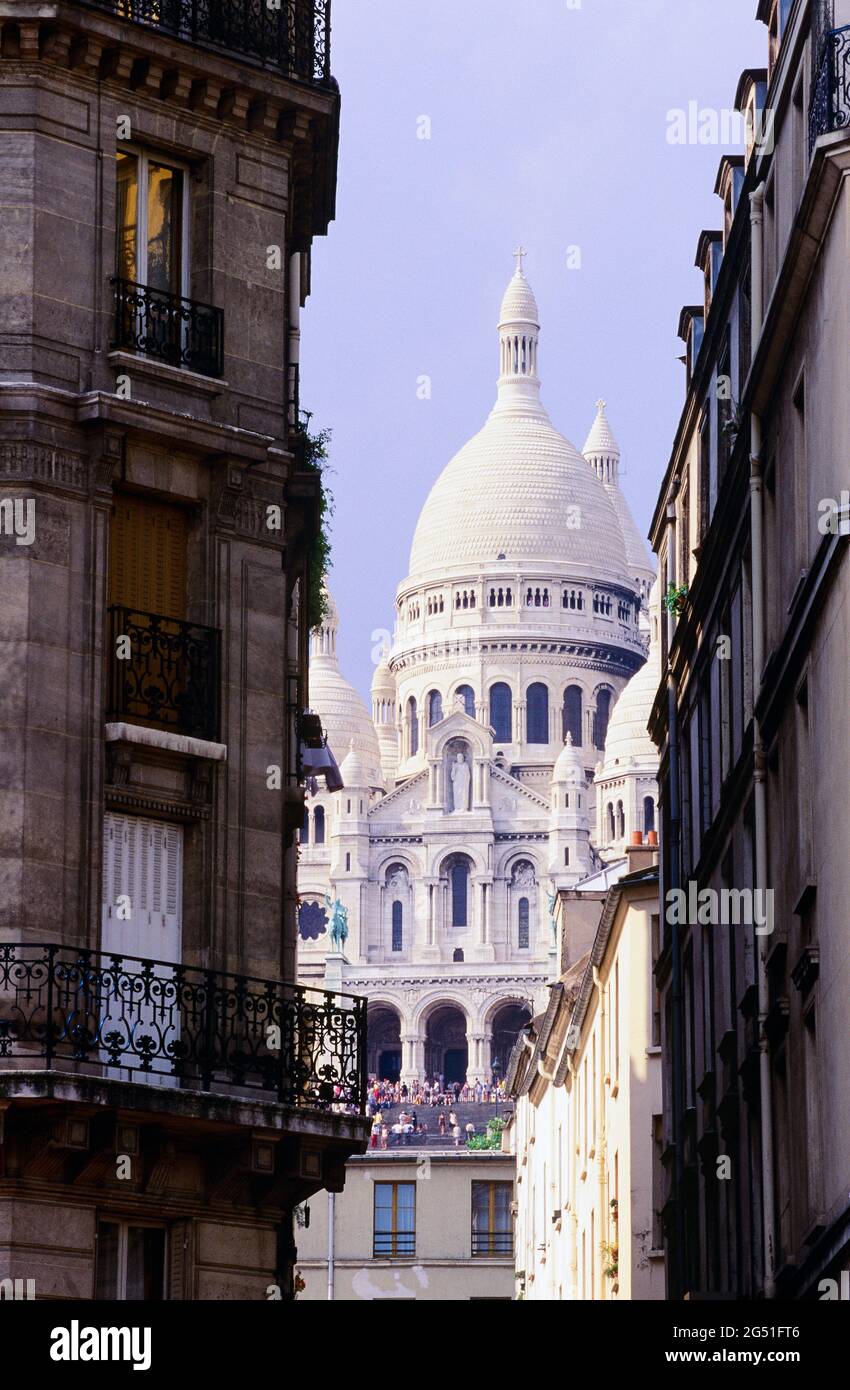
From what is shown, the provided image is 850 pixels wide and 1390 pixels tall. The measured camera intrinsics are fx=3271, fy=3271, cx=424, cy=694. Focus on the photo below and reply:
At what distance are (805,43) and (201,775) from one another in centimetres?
794

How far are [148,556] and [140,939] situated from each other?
10.8 feet

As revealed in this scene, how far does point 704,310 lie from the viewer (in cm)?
3784

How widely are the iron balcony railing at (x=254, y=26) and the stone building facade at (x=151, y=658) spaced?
39 mm

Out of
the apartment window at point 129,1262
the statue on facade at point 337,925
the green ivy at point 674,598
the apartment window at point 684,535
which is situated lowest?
the apartment window at point 129,1262

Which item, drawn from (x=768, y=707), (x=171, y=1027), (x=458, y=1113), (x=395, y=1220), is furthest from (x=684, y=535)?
(x=458, y=1113)

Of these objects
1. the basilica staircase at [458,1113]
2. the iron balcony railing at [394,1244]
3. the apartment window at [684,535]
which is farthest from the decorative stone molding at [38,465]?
the basilica staircase at [458,1113]

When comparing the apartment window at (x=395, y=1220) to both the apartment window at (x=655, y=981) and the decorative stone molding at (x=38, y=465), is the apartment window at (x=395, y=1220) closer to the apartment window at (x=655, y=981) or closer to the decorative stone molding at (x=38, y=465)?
the apartment window at (x=655, y=981)

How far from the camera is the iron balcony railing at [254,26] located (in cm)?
2817

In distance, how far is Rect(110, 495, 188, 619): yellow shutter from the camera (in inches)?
1077

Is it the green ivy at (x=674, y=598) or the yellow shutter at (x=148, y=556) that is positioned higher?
the green ivy at (x=674, y=598)

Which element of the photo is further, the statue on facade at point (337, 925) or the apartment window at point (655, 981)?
the statue on facade at point (337, 925)

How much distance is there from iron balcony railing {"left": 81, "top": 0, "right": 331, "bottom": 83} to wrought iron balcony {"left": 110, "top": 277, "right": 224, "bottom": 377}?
2.28 metres
